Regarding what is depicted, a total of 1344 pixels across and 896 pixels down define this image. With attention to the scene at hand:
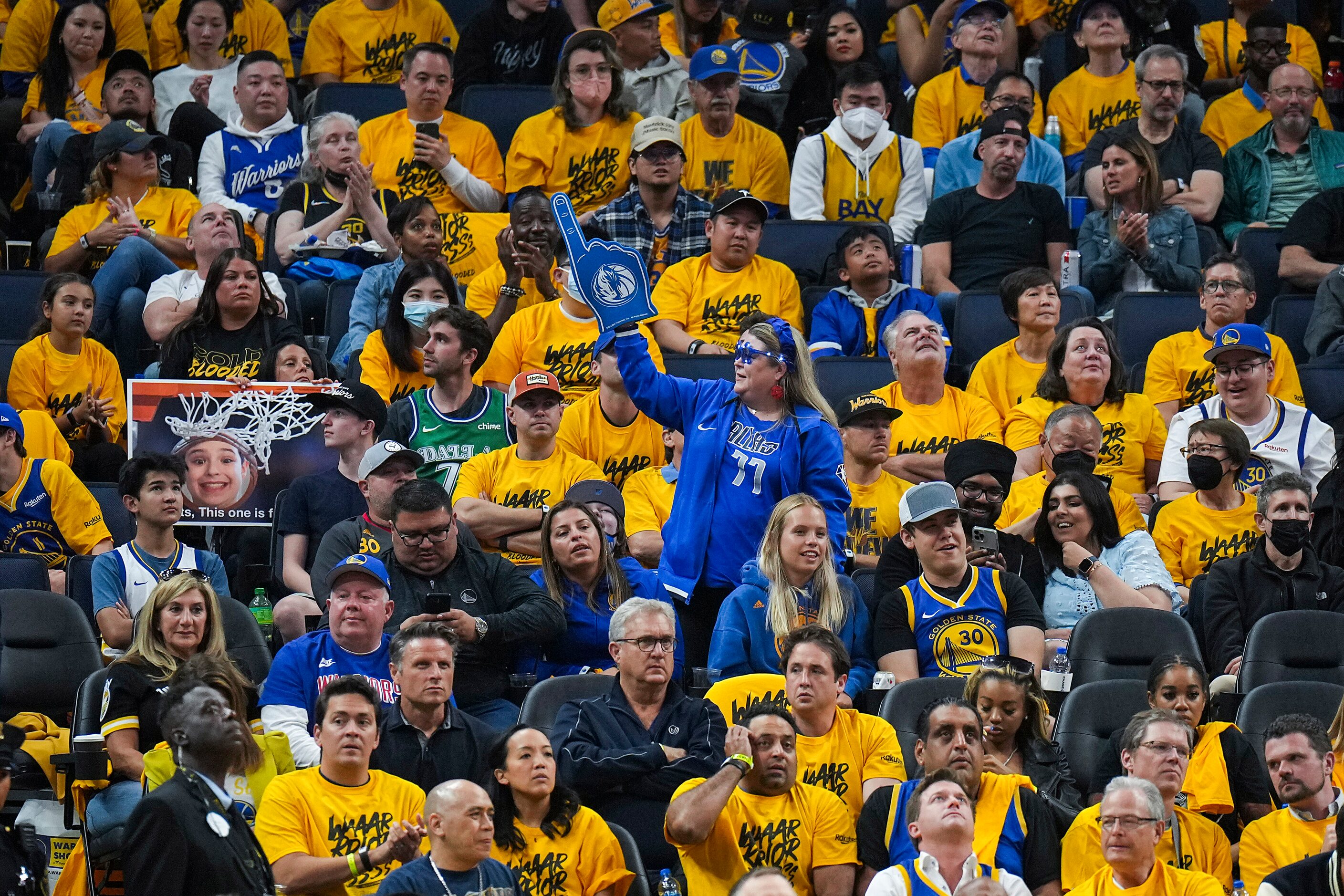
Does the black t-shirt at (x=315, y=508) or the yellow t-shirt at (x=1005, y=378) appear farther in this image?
the yellow t-shirt at (x=1005, y=378)

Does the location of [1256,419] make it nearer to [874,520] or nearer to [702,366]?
[874,520]

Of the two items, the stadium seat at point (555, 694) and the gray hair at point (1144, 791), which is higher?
the gray hair at point (1144, 791)

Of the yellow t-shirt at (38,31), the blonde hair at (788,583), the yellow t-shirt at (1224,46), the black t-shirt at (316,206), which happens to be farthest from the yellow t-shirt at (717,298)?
the yellow t-shirt at (1224,46)

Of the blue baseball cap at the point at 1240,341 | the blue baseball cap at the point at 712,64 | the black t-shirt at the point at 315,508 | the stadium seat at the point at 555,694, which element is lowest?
the stadium seat at the point at 555,694

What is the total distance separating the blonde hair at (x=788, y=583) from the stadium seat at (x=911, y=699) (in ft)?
1.08

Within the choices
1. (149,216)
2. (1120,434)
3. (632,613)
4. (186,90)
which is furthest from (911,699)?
(186,90)

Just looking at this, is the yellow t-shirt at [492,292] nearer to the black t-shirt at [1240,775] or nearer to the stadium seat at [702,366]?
the stadium seat at [702,366]

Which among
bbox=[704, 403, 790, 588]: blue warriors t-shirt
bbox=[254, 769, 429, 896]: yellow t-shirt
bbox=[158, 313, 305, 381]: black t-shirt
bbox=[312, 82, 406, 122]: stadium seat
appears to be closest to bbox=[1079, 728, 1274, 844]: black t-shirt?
bbox=[704, 403, 790, 588]: blue warriors t-shirt

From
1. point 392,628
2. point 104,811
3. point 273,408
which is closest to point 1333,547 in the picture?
point 392,628

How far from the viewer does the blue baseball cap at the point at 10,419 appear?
22.7 feet

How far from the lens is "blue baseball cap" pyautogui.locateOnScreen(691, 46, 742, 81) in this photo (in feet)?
30.1

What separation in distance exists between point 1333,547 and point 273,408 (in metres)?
3.98

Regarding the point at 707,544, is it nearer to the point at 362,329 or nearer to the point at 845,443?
the point at 845,443

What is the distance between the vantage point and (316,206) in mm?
8711
